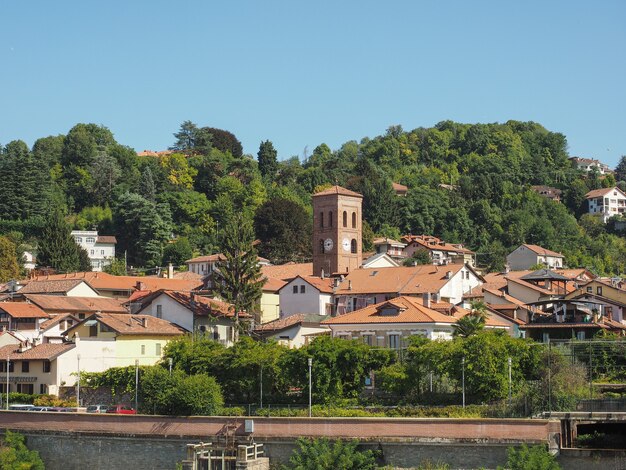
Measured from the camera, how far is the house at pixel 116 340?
202 feet

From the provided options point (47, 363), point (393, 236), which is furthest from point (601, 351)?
point (393, 236)

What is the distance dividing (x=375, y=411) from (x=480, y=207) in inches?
3744

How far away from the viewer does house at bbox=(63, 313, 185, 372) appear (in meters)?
61.6

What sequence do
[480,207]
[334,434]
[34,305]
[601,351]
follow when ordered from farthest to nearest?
1. [480,207]
2. [34,305]
3. [601,351]
4. [334,434]

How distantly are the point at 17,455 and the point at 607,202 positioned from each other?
120 m

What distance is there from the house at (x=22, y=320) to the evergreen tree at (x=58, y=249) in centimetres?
3532

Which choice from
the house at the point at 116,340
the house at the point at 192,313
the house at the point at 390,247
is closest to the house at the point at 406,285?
the house at the point at 192,313

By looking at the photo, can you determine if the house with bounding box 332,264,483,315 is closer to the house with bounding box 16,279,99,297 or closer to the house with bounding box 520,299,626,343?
the house with bounding box 520,299,626,343

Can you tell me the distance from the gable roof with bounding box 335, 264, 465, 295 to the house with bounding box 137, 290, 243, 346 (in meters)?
8.31

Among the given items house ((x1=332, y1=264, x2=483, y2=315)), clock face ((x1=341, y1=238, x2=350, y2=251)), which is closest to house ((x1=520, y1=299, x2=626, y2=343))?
house ((x1=332, y1=264, x2=483, y2=315))

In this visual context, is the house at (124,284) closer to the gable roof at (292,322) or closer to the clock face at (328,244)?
the clock face at (328,244)

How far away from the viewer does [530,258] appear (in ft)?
391

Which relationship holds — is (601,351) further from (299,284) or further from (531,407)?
(299,284)

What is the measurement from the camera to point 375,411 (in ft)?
162
